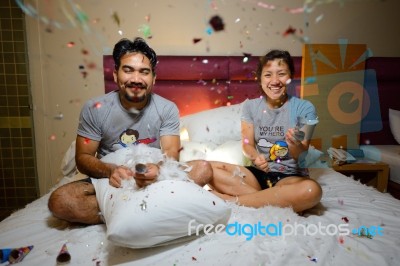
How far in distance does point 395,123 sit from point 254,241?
7.01 feet

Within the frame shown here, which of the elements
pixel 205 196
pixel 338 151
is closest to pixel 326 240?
pixel 205 196

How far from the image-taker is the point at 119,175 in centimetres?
118

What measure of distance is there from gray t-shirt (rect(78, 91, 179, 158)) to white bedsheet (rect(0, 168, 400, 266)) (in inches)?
17.3

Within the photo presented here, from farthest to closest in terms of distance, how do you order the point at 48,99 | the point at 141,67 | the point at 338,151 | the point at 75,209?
the point at 48,99 < the point at 338,151 < the point at 141,67 < the point at 75,209

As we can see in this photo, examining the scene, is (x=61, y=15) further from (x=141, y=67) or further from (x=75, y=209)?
(x=75, y=209)

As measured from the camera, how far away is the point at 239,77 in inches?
100

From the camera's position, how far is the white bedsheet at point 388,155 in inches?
86.7

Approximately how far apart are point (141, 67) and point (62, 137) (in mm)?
1449

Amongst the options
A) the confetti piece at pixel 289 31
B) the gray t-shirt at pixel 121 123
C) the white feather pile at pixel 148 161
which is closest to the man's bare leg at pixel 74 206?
the white feather pile at pixel 148 161

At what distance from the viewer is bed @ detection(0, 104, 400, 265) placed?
0.95 metres

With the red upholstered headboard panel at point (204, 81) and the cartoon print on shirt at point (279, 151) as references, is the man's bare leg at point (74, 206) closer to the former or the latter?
the cartoon print on shirt at point (279, 151)

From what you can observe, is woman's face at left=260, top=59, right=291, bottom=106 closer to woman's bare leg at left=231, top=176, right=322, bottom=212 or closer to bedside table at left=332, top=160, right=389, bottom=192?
woman's bare leg at left=231, top=176, right=322, bottom=212

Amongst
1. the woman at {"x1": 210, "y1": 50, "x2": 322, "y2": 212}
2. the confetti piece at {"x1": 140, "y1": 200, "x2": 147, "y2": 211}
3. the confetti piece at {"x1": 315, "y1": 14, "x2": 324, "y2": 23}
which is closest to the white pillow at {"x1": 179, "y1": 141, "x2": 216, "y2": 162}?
the woman at {"x1": 210, "y1": 50, "x2": 322, "y2": 212}

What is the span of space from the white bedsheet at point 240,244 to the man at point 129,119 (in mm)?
256
